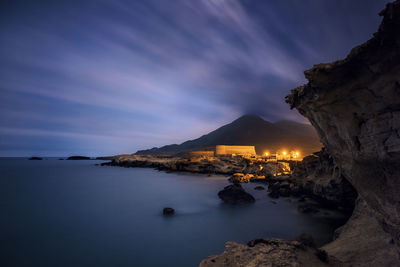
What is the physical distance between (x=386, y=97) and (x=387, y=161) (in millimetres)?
1334

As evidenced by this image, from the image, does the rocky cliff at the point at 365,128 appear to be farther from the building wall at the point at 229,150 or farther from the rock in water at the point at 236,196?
the building wall at the point at 229,150

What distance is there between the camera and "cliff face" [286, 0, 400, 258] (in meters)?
3.16

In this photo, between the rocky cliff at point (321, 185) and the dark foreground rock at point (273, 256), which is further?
the rocky cliff at point (321, 185)

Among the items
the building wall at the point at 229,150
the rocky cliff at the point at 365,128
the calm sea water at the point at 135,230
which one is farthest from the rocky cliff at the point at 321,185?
the building wall at the point at 229,150

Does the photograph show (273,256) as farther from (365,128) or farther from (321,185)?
(321,185)

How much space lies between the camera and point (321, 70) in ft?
12.7

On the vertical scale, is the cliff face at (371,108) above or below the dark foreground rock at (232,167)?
above

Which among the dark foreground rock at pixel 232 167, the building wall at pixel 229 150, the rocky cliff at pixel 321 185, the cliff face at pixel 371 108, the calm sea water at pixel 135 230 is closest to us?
the cliff face at pixel 371 108

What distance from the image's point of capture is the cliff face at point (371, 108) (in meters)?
3.16

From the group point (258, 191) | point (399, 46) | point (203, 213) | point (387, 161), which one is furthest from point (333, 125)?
point (258, 191)

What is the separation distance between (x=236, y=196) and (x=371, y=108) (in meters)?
13.9

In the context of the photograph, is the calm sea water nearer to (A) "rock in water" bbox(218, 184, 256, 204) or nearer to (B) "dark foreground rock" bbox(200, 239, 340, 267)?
(A) "rock in water" bbox(218, 184, 256, 204)

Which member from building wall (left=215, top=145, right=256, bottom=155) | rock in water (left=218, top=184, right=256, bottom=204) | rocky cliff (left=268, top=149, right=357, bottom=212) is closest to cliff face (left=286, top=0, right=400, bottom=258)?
rocky cliff (left=268, top=149, right=357, bottom=212)

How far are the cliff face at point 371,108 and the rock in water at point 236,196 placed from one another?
11.9 meters
